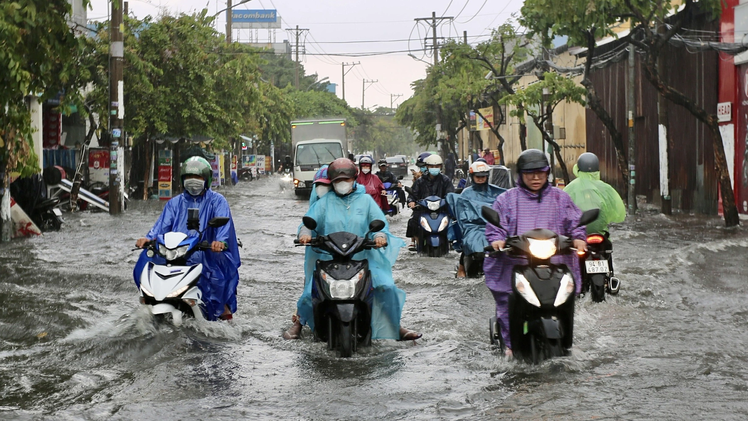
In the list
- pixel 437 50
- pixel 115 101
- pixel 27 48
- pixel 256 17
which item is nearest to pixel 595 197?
pixel 27 48

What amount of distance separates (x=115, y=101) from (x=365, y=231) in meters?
17.8

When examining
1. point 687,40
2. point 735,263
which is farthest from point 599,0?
point 735,263

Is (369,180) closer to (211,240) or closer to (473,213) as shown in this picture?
(473,213)

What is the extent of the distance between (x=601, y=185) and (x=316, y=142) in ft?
88.0

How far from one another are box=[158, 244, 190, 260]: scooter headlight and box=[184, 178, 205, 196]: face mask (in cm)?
76

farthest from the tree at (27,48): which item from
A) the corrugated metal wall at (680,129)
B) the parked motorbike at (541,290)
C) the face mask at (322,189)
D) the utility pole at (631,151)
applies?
the corrugated metal wall at (680,129)

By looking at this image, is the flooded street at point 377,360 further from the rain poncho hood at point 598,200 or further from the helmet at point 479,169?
the helmet at point 479,169

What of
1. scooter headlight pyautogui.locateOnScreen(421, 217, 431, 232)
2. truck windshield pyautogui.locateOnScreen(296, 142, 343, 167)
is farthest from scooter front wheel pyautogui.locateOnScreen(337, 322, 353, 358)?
truck windshield pyautogui.locateOnScreen(296, 142, 343, 167)

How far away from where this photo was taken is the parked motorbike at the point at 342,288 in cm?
704

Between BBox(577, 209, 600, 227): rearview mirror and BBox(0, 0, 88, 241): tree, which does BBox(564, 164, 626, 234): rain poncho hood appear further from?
BBox(0, 0, 88, 241): tree

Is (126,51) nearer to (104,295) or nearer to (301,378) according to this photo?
(104,295)

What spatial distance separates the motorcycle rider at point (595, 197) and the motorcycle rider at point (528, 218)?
2.77m

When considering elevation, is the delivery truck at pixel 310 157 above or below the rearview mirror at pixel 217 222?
above

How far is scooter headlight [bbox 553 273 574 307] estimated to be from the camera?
20.6 feet
